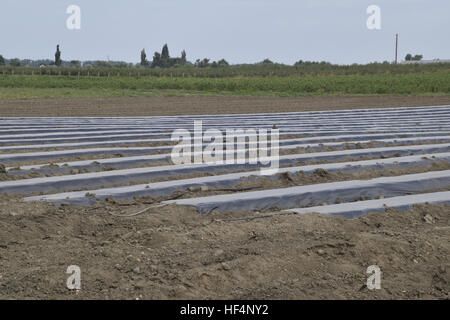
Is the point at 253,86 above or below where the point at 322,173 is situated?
above

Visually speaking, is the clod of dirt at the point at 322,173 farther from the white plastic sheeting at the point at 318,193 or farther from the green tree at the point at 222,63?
the green tree at the point at 222,63

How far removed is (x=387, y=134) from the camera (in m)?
8.52

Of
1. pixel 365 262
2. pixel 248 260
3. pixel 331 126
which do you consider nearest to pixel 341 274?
pixel 365 262

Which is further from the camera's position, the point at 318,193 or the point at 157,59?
the point at 157,59

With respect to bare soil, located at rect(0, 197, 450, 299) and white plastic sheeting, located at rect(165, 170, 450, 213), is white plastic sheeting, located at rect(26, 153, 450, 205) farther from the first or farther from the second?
white plastic sheeting, located at rect(165, 170, 450, 213)

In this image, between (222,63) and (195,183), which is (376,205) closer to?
(195,183)

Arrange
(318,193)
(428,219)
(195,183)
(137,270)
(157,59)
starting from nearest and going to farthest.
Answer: (137,270)
(428,219)
(318,193)
(195,183)
(157,59)

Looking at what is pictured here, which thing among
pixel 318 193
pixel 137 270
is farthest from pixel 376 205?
pixel 137 270

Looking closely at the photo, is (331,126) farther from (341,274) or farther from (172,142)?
(341,274)

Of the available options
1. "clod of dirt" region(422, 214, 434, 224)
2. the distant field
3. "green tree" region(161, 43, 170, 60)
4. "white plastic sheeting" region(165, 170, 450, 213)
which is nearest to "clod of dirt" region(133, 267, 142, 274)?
"white plastic sheeting" region(165, 170, 450, 213)

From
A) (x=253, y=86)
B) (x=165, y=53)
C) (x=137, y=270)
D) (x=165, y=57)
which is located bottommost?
(x=137, y=270)

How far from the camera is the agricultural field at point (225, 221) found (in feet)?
10.1

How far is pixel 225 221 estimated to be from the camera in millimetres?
4051
